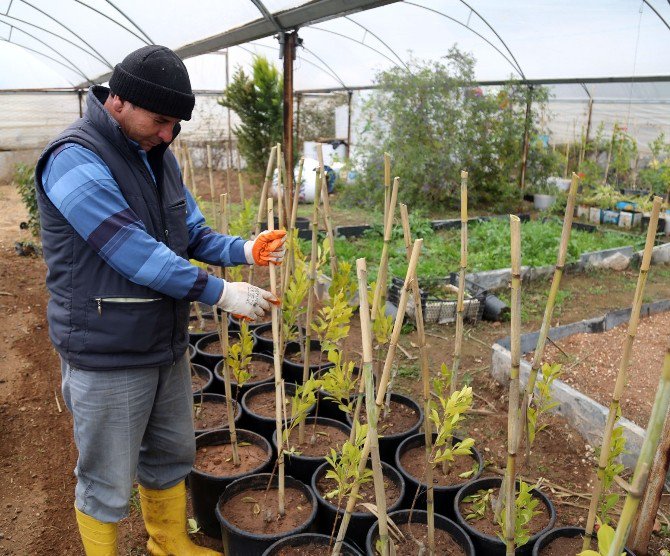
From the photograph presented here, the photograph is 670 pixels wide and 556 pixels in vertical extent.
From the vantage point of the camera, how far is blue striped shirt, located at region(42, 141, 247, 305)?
60.6 inches

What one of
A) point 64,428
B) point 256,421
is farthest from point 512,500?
point 64,428

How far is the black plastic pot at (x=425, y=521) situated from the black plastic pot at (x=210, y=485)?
0.60m

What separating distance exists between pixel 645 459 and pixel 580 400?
2104mm

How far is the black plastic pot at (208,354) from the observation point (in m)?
3.30

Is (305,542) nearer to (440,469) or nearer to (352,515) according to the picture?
(352,515)

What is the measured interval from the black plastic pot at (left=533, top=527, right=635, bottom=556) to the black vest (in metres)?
1.46

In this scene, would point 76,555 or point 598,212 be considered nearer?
point 76,555

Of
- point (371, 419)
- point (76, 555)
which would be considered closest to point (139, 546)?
point (76, 555)

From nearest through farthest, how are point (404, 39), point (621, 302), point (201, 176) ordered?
point (621, 302), point (404, 39), point (201, 176)

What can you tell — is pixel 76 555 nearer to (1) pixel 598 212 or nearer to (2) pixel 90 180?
(2) pixel 90 180

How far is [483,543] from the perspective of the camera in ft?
6.49

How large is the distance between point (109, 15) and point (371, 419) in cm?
669

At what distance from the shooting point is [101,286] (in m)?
1.65

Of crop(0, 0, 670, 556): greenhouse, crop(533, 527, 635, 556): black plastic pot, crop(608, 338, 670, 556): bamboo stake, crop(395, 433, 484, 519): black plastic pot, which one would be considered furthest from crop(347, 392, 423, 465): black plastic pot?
crop(608, 338, 670, 556): bamboo stake
